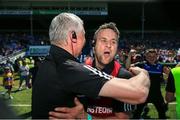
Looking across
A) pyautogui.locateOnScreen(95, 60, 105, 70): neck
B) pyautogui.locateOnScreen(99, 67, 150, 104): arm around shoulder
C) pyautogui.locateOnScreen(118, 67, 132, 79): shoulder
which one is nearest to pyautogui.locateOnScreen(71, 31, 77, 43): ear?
pyautogui.locateOnScreen(99, 67, 150, 104): arm around shoulder

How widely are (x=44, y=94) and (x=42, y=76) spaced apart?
0.28 feet

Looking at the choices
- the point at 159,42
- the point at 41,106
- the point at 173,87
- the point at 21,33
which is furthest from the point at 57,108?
the point at 21,33

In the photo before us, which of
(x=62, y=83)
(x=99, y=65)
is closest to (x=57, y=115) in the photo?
(x=62, y=83)

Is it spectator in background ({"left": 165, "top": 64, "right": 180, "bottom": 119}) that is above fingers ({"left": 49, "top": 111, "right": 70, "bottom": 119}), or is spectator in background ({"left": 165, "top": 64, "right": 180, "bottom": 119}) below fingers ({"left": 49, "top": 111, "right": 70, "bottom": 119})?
below

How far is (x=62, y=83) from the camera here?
1.83 meters

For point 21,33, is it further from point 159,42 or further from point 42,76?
point 42,76

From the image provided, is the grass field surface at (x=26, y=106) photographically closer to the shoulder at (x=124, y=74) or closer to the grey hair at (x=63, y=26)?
the shoulder at (x=124, y=74)

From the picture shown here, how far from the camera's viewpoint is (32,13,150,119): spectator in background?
5.83 feet

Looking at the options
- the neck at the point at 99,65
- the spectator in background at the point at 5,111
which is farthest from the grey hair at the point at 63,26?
the neck at the point at 99,65

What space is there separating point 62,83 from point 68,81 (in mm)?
30

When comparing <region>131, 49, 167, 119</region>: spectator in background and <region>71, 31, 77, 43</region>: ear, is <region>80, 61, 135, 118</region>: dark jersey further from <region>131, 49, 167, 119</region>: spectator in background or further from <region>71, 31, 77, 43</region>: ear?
<region>131, 49, 167, 119</region>: spectator in background

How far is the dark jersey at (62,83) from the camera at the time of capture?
1.81 meters

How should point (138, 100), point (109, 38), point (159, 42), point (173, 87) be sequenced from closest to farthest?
point (138, 100)
point (109, 38)
point (173, 87)
point (159, 42)

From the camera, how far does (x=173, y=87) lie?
400 cm
